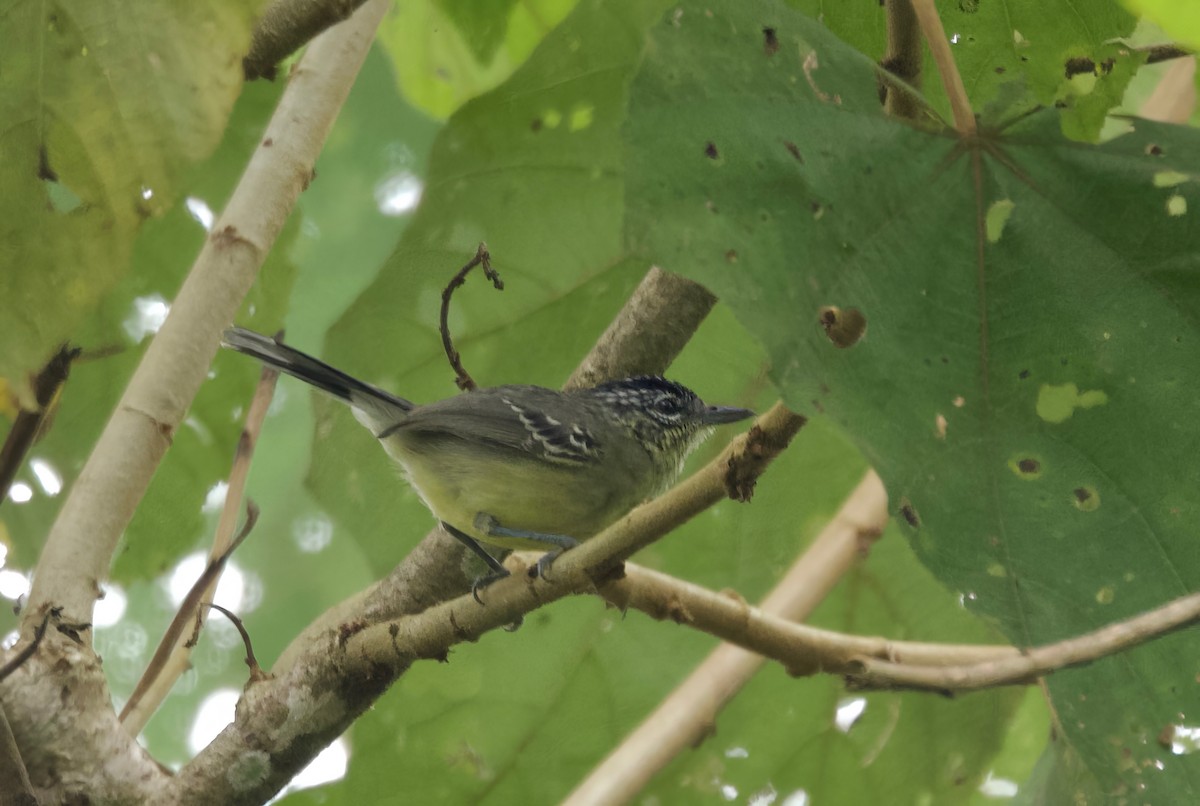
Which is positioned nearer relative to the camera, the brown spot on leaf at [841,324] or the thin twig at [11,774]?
the brown spot on leaf at [841,324]

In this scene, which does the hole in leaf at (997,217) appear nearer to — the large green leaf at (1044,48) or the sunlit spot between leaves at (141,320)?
the large green leaf at (1044,48)

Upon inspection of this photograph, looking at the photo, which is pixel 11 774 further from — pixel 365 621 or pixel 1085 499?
pixel 1085 499

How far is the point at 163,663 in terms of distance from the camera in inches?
120

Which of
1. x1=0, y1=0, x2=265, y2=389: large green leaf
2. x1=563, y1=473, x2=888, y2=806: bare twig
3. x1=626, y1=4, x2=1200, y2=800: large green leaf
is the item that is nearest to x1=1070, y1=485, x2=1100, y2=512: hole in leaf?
x1=626, y1=4, x2=1200, y2=800: large green leaf

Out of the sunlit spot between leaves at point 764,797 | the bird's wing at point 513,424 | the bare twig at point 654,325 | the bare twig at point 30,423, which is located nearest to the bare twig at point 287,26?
the bare twig at point 30,423

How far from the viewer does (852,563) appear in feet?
11.2

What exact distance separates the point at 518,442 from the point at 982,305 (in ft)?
5.87

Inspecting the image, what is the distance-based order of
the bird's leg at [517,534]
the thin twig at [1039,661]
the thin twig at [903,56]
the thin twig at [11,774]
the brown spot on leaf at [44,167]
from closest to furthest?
the thin twig at [1039,661], the brown spot on leaf at [44,167], the thin twig at [903,56], the thin twig at [11,774], the bird's leg at [517,534]

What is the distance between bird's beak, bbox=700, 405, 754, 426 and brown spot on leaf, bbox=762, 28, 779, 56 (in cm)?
172

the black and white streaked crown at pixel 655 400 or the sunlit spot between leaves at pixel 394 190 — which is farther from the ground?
the sunlit spot between leaves at pixel 394 190

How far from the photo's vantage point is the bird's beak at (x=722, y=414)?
12.0 ft

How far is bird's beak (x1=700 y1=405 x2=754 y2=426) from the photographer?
12.0 feet

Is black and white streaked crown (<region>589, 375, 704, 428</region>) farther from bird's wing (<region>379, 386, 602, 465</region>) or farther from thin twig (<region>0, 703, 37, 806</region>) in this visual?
thin twig (<region>0, 703, 37, 806</region>)

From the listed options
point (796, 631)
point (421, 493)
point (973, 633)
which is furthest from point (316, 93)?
point (973, 633)
